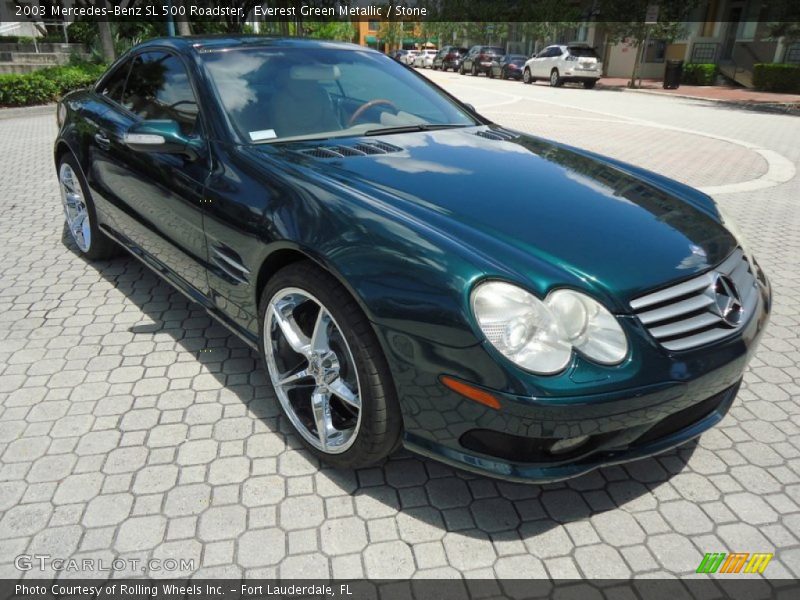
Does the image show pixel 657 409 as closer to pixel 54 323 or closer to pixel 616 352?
pixel 616 352

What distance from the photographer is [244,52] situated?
10.4 ft

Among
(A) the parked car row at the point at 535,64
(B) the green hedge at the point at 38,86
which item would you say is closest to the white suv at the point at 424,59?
(A) the parked car row at the point at 535,64

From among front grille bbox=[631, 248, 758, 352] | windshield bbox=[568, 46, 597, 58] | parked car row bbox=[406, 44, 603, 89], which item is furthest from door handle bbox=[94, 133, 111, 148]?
windshield bbox=[568, 46, 597, 58]

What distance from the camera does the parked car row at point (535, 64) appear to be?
24.2 metres

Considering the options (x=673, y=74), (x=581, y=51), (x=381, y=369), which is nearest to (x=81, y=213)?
(x=381, y=369)

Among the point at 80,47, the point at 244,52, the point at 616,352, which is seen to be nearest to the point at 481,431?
the point at 616,352

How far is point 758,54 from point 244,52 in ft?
102

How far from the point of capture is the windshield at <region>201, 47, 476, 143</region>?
9.47ft

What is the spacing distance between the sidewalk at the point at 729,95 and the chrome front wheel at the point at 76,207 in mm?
18781

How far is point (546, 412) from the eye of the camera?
1.77 m

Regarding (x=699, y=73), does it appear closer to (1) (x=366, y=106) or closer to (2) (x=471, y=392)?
(1) (x=366, y=106)

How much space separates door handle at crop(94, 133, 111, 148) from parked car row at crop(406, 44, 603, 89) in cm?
2251

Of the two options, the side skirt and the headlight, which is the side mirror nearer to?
the side skirt

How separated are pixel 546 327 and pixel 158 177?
7.33 feet
